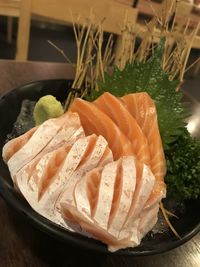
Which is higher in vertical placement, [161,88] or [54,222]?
[161,88]

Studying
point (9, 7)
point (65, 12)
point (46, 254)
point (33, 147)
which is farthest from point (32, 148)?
point (9, 7)

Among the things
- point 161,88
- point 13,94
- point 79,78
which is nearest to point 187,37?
point 161,88

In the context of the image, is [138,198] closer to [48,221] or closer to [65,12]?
[48,221]

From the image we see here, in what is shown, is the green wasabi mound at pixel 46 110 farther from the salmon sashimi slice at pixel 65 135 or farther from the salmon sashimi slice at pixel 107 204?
the salmon sashimi slice at pixel 107 204

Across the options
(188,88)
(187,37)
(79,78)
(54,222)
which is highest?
(187,37)

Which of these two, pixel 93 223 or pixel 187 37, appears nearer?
pixel 93 223

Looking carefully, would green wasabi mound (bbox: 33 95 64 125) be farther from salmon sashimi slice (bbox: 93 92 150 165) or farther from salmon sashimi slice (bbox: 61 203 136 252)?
salmon sashimi slice (bbox: 61 203 136 252)

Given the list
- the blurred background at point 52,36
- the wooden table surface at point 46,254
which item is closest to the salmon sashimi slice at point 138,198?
the wooden table surface at point 46,254

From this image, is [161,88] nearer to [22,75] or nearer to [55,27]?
[22,75]
